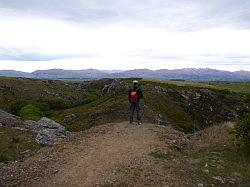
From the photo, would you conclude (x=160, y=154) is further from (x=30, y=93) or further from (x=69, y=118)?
(x=30, y=93)

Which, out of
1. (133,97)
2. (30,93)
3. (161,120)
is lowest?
(30,93)

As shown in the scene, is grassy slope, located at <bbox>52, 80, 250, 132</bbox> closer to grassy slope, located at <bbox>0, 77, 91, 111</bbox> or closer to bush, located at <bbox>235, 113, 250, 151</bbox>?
grassy slope, located at <bbox>0, 77, 91, 111</bbox>

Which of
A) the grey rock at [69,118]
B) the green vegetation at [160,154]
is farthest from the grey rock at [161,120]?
the green vegetation at [160,154]

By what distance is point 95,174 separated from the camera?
17.6 m

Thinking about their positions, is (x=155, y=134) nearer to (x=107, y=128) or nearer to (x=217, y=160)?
(x=107, y=128)

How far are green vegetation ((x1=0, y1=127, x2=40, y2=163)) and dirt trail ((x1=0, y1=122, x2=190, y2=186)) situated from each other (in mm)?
4764

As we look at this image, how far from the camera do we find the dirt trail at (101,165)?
1720cm

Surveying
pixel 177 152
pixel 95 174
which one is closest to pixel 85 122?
pixel 177 152

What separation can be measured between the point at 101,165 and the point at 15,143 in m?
15.3

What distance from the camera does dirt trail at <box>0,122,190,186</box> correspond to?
56.4 feet

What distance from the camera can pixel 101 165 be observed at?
18.6m

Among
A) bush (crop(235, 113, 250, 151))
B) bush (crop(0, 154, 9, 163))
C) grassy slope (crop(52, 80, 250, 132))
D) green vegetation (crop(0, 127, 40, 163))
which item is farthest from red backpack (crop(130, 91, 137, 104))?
grassy slope (crop(52, 80, 250, 132))

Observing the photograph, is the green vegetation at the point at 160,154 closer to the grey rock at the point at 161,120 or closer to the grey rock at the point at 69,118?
the grey rock at the point at 161,120

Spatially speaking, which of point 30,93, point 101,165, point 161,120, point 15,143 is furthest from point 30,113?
point 101,165
